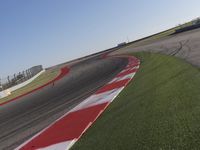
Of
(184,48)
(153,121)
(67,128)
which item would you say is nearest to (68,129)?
(67,128)

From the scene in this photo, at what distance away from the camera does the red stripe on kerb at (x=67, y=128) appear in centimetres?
577

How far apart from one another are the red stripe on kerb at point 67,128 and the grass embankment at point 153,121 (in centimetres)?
28

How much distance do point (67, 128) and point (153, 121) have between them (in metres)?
2.06

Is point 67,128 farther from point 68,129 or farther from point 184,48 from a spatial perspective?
point 184,48

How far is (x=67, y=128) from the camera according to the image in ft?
Answer: 21.2

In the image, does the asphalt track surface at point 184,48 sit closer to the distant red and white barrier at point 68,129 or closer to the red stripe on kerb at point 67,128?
the distant red and white barrier at point 68,129

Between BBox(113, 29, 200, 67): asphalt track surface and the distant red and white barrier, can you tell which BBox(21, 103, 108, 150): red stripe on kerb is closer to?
the distant red and white barrier

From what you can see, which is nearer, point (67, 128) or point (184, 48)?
point (67, 128)

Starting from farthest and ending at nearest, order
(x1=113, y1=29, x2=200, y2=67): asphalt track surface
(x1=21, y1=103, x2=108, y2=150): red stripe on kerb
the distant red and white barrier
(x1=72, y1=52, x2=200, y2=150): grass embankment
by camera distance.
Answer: (x1=113, y1=29, x2=200, y2=67): asphalt track surface < (x1=21, y1=103, x2=108, y2=150): red stripe on kerb < the distant red and white barrier < (x1=72, y1=52, x2=200, y2=150): grass embankment

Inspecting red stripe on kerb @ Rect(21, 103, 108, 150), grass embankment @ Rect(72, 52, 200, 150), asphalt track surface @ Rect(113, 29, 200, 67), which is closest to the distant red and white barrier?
red stripe on kerb @ Rect(21, 103, 108, 150)

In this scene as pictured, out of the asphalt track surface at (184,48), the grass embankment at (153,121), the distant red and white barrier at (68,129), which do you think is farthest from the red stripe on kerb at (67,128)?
the asphalt track surface at (184,48)

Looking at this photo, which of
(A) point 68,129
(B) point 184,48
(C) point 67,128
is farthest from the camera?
(B) point 184,48

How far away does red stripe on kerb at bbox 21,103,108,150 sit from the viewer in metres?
5.77

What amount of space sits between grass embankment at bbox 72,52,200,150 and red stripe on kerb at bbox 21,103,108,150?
0.92 feet
